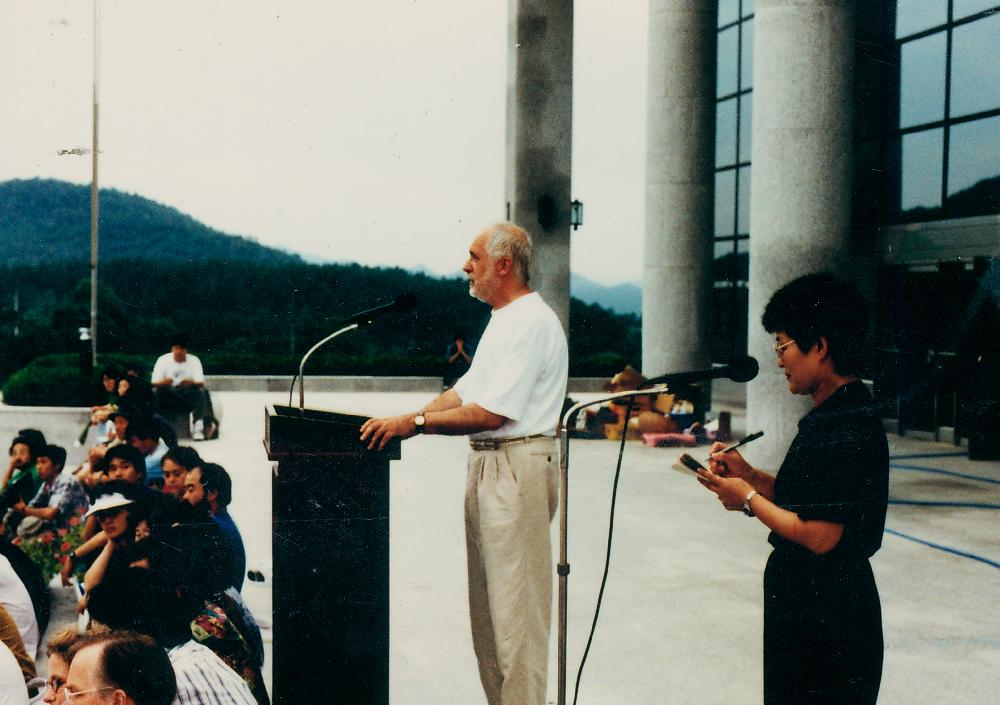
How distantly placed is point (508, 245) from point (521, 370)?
0.46 meters

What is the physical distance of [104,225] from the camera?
1623 inches

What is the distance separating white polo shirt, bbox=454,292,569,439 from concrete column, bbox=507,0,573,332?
10738mm

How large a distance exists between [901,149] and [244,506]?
12.5 m

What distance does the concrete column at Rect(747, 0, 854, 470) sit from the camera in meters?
10.6

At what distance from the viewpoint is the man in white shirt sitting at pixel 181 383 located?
14.3 m

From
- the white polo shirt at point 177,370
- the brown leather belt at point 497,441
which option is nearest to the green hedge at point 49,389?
the white polo shirt at point 177,370

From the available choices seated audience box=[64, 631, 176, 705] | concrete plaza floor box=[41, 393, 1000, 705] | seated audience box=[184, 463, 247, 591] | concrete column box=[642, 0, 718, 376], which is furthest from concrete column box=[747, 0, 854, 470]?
seated audience box=[64, 631, 176, 705]

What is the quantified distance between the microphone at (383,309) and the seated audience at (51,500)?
5030 millimetres

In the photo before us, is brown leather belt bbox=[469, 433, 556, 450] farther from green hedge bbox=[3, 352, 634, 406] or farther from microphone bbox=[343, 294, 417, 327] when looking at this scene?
green hedge bbox=[3, 352, 634, 406]

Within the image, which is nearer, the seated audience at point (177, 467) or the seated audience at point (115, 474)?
the seated audience at point (177, 467)

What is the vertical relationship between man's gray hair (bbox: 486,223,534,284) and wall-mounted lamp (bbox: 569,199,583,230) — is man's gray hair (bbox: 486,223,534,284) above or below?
below

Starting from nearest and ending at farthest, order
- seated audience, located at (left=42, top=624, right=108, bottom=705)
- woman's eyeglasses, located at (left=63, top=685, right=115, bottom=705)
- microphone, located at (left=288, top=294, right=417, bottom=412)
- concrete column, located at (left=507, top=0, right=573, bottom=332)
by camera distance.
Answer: woman's eyeglasses, located at (left=63, top=685, right=115, bottom=705) → seated audience, located at (left=42, top=624, right=108, bottom=705) → microphone, located at (left=288, top=294, right=417, bottom=412) → concrete column, located at (left=507, top=0, right=573, bottom=332)

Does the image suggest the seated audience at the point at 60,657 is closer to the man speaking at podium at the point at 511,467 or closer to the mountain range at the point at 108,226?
the man speaking at podium at the point at 511,467

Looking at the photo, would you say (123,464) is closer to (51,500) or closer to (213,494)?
(213,494)
